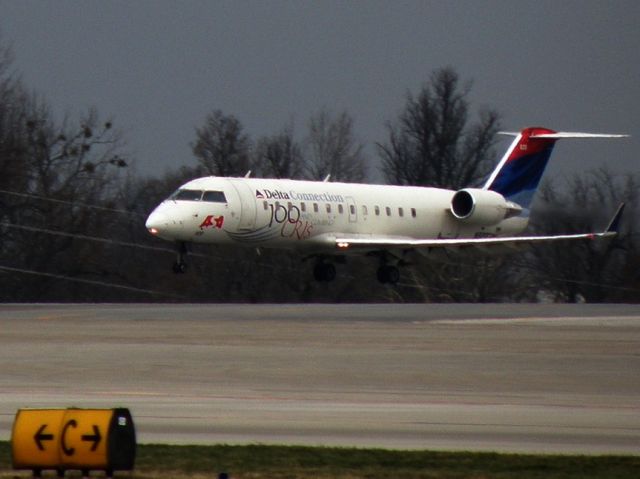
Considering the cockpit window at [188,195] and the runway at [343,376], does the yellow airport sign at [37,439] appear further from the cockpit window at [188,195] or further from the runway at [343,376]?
the cockpit window at [188,195]

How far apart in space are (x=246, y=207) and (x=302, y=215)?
2.48 m

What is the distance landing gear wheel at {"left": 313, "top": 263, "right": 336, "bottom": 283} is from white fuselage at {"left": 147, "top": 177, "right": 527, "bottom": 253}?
2.65 ft

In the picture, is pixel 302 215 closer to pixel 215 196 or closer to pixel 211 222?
pixel 215 196

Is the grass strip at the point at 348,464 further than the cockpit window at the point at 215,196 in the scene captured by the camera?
No

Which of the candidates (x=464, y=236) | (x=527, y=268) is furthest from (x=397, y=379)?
(x=527, y=268)

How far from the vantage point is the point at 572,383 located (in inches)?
835

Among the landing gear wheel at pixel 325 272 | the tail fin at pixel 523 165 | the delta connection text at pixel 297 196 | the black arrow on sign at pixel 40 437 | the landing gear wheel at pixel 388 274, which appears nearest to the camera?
the black arrow on sign at pixel 40 437

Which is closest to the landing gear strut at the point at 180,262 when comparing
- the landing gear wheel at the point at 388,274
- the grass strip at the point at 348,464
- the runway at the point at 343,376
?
the runway at the point at 343,376

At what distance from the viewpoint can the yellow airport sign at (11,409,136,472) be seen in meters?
12.2

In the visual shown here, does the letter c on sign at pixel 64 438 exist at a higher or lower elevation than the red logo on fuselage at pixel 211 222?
lower

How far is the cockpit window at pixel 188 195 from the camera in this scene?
42906mm

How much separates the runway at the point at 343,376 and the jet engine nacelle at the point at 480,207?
1517 cm

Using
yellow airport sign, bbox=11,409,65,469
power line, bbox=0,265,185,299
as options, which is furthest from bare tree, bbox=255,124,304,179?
yellow airport sign, bbox=11,409,65,469

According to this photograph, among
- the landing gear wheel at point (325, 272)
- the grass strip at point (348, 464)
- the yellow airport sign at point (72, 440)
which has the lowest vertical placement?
the grass strip at point (348, 464)
